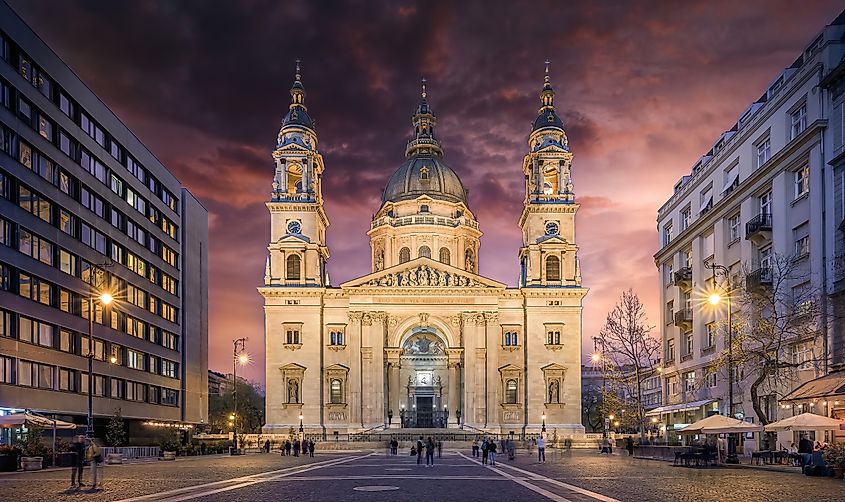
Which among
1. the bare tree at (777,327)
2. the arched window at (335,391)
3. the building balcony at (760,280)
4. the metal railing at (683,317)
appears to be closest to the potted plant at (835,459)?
the bare tree at (777,327)

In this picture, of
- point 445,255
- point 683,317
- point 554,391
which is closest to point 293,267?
point 445,255

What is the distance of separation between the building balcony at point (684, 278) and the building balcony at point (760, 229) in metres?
12.9

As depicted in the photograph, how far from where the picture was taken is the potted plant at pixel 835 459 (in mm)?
30216

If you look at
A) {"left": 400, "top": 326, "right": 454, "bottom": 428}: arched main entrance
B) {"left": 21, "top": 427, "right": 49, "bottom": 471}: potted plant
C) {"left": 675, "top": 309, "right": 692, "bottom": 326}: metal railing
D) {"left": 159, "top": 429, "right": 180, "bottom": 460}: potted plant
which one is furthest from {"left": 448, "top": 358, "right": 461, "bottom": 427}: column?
{"left": 21, "top": 427, "right": 49, "bottom": 471}: potted plant

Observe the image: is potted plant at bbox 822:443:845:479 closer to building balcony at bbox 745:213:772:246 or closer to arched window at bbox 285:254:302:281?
building balcony at bbox 745:213:772:246

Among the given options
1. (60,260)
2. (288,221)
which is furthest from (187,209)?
(60,260)

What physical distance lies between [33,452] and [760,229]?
3768 cm

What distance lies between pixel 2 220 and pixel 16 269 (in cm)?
299

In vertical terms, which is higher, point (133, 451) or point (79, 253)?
point (79, 253)

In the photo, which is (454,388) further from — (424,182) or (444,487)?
(444,487)

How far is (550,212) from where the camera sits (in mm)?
97250

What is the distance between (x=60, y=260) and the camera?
59.2 meters

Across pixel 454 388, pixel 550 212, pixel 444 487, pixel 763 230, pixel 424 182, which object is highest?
pixel 424 182

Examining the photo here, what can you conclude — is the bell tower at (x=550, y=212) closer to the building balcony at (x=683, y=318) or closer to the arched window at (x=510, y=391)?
the arched window at (x=510, y=391)
